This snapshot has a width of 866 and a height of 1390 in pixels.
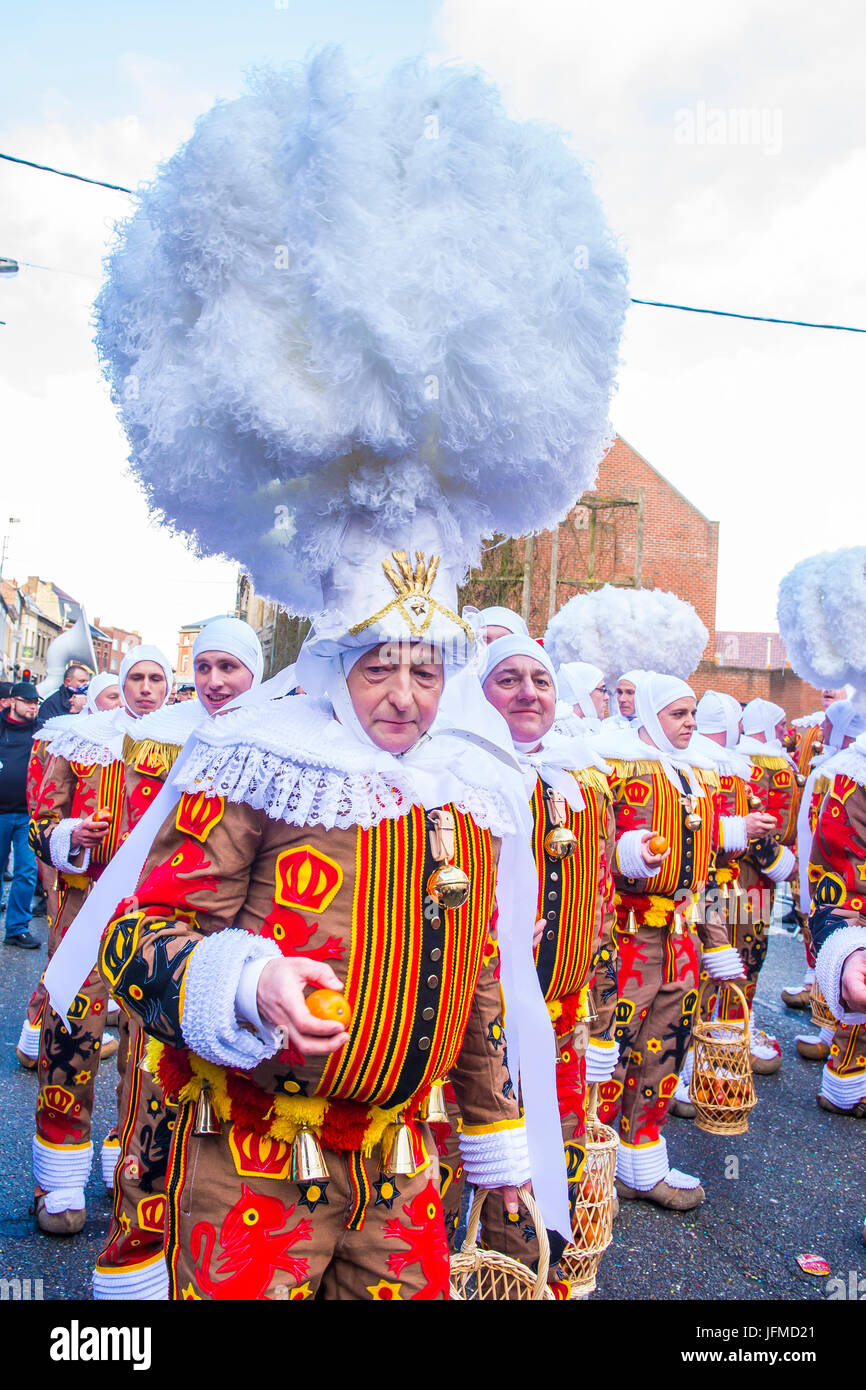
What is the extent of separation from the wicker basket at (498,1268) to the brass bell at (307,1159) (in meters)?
0.64

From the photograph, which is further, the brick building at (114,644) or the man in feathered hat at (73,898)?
the brick building at (114,644)

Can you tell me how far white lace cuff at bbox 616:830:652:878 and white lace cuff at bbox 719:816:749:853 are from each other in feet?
3.46

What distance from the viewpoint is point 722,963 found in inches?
185

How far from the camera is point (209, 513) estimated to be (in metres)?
2.28

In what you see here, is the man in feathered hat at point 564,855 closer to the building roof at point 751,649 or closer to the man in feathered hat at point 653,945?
the man in feathered hat at point 653,945

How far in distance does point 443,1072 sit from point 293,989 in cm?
57

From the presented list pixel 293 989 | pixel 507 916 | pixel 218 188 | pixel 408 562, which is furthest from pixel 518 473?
pixel 293 989

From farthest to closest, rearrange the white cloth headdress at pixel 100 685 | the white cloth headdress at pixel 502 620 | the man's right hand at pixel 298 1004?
the white cloth headdress at pixel 100 685, the white cloth headdress at pixel 502 620, the man's right hand at pixel 298 1004

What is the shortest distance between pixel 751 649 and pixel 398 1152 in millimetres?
40292

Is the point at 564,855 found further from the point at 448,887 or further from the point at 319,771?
the point at 319,771

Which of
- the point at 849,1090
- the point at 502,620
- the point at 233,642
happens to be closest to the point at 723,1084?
the point at 849,1090

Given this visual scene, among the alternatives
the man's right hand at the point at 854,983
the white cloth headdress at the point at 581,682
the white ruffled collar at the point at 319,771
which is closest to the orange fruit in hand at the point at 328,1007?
the white ruffled collar at the point at 319,771

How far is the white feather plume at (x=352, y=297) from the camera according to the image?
193 cm
